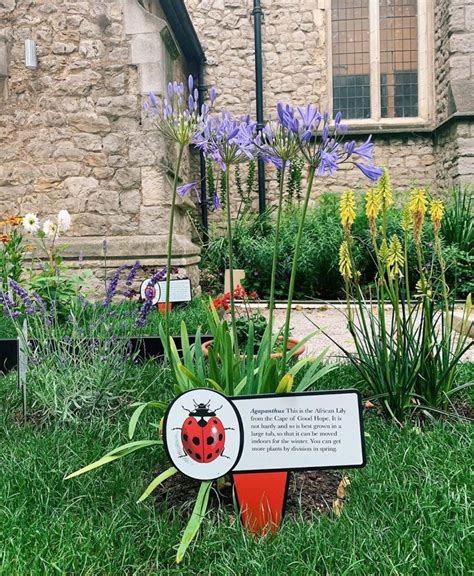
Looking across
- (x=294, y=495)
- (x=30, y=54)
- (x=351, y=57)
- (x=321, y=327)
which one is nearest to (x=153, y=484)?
(x=294, y=495)

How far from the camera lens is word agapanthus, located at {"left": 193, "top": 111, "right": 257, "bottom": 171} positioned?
157 cm

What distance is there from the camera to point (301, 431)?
144cm

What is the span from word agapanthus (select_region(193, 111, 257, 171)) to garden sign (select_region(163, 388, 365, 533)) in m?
0.71

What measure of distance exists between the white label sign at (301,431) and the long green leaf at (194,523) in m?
0.12

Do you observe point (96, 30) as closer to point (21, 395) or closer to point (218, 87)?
point (218, 87)

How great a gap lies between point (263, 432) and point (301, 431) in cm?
10

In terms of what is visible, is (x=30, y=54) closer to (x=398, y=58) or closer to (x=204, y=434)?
(x=204, y=434)

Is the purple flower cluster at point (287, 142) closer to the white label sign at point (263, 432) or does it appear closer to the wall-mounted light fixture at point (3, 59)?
the white label sign at point (263, 432)

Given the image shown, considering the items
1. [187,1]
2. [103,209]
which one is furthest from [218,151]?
[187,1]

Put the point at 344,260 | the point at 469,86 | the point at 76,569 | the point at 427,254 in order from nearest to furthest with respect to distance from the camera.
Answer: the point at 76,569, the point at 344,260, the point at 427,254, the point at 469,86

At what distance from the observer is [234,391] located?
1.71 metres

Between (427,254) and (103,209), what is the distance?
3.97 metres

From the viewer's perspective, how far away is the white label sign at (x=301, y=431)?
55.9 inches

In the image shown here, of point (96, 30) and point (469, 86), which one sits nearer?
Answer: point (96, 30)
